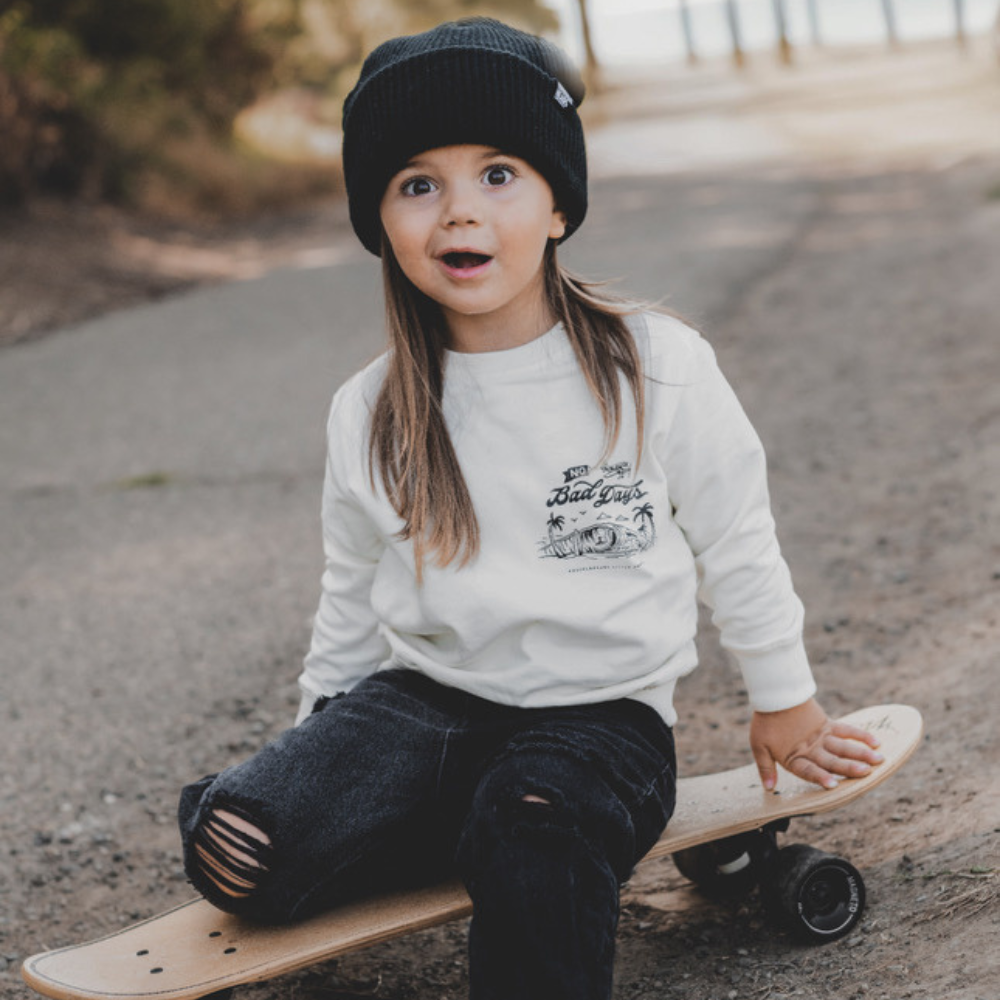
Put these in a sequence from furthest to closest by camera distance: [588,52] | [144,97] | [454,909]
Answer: [588,52] < [144,97] < [454,909]

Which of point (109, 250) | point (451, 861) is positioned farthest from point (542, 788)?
point (109, 250)

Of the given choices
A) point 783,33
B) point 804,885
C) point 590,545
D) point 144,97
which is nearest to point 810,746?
point 804,885

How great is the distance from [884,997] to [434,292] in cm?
118

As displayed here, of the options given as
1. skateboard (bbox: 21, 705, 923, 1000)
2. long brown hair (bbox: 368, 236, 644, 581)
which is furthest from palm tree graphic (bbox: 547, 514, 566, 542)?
skateboard (bbox: 21, 705, 923, 1000)

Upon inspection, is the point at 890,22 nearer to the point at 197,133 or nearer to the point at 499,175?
the point at 197,133

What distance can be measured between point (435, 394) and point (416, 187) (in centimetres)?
32

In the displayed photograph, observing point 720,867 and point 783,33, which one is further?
point 783,33

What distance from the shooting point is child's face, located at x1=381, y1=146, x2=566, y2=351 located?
207 centimetres

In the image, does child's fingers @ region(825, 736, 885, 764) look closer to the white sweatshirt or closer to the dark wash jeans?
the white sweatshirt

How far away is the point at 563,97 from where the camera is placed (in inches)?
84.1

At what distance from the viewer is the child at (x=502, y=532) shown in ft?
6.59

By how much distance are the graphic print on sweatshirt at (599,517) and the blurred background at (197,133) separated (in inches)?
250

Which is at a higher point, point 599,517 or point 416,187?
point 416,187

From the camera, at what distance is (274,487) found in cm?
493
